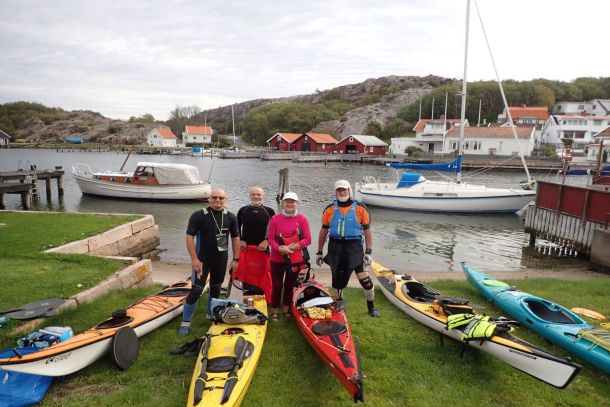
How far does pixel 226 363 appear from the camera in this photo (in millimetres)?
4637

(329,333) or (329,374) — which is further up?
(329,333)

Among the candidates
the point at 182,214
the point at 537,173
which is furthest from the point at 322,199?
the point at 537,173

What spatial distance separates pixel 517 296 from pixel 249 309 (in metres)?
4.97

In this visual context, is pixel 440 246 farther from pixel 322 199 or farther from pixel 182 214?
pixel 182 214

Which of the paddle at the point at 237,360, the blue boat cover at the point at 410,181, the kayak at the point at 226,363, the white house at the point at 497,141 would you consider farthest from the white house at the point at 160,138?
the paddle at the point at 237,360

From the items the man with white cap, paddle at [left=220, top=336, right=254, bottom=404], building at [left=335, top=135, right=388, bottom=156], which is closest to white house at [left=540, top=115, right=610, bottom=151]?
building at [left=335, top=135, right=388, bottom=156]

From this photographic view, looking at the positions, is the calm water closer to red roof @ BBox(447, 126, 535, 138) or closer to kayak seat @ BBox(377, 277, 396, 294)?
kayak seat @ BBox(377, 277, 396, 294)

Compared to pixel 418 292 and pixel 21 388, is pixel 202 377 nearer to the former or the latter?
pixel 21 388

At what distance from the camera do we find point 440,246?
57.3 ft

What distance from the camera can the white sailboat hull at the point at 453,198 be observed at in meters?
24.5

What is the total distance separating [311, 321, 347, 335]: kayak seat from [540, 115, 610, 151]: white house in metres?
80.9

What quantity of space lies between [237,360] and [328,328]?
56.2 inches

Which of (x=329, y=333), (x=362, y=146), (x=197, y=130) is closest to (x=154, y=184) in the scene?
(x=329, y=333)

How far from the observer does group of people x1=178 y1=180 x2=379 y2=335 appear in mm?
5816
